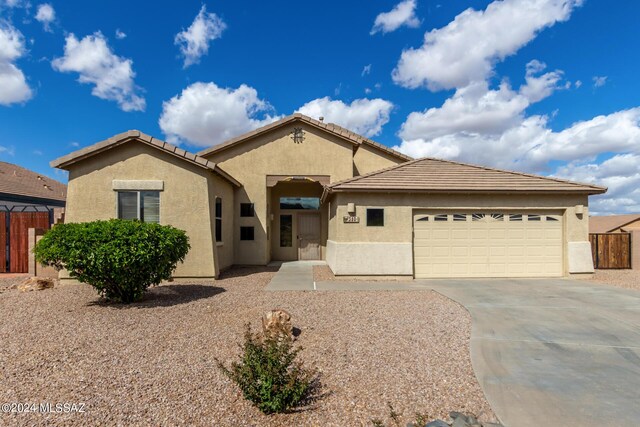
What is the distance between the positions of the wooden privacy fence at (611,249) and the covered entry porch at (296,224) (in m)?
11.4

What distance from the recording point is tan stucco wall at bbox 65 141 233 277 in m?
10.2

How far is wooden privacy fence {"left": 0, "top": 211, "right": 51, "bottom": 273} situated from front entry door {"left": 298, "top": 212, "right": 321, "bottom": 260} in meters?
9.88

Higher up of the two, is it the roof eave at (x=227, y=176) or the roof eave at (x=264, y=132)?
the roof eave at (x=264, y=132)

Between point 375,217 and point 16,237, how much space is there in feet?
41.5

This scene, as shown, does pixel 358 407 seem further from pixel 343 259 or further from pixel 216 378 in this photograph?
pixel 343 259

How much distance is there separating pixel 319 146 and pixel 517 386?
40.3 feet

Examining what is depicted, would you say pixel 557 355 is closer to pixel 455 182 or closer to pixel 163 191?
pixel 455 182

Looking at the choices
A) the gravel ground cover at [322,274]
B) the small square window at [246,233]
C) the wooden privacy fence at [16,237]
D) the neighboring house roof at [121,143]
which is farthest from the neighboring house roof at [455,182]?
the wooden privacy fence at [16,237]

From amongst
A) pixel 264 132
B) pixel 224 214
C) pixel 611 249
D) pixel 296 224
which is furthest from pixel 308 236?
pixel 611 249

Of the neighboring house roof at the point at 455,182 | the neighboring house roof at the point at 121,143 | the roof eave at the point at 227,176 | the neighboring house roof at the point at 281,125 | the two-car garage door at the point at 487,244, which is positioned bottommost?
the two-car garage door at the point at 487,244


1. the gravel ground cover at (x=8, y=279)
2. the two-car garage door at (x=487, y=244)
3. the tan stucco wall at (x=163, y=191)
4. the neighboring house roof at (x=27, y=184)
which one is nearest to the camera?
the gravel ground cover at (x=8, y=279)

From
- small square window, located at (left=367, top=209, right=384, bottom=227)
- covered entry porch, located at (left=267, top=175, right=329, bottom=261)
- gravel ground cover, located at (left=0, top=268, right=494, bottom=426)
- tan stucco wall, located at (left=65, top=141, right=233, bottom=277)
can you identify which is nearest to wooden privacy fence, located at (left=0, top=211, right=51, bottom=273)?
tan stucco wall, located at (left=65, top=141, right=233, bottom=277)

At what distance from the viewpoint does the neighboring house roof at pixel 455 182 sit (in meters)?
10.9

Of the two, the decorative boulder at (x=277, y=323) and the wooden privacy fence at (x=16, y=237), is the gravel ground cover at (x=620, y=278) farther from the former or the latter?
the wooden privacy fence at (x=16, y=237)
